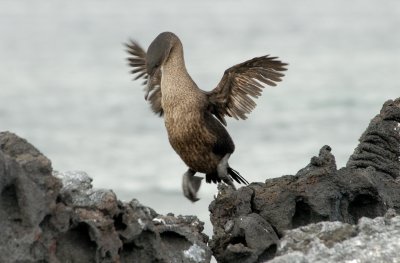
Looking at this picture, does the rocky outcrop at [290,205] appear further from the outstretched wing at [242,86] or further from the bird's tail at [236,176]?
the bird's tail at [236,176]

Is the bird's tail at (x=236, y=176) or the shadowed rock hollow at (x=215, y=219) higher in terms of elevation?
the bird's tail at (x=236, y=176)

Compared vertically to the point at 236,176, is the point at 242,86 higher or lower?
higher

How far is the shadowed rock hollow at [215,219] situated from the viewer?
20.3ft

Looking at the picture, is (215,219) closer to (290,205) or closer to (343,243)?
(290,205)

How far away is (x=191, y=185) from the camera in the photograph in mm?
10062

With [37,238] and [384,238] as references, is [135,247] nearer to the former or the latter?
[37,238]

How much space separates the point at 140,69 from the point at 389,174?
3943 mm

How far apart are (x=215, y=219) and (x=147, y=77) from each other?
340 cm

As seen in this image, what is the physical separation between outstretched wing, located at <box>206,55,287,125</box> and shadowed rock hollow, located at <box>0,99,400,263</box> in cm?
182

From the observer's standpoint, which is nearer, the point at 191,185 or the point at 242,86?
the point at 191,185

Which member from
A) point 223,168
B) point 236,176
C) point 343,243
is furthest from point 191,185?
point 343,243

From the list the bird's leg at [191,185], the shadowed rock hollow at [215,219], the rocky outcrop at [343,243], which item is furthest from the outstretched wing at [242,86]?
the rocky outcrop at [343,243]

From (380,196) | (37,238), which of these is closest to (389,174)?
(380,196)

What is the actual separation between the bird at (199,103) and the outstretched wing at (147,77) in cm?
3
